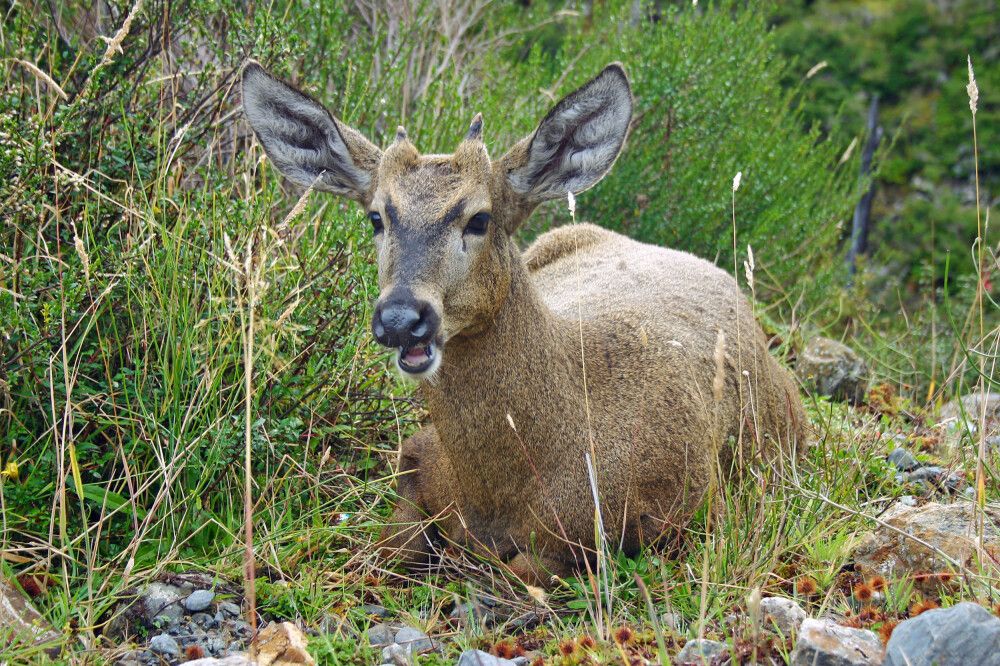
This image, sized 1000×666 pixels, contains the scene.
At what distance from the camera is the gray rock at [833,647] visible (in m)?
2.84

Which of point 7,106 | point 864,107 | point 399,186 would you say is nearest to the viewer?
point 399,186

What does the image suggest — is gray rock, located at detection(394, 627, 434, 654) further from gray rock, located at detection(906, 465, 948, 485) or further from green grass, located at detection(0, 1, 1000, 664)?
gray rock, located at detection(906, 465, 948, 485)

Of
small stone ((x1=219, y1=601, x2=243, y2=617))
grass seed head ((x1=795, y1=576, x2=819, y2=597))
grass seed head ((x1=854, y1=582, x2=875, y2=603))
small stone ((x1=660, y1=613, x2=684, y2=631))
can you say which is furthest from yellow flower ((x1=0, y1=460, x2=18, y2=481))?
grass seed head ((x1=854, y1=582, x2=875, y2=603))

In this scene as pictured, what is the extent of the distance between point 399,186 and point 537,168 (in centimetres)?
55

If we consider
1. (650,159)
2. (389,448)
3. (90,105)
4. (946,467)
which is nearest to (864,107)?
(650,159)

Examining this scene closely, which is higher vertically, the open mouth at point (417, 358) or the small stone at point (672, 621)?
the open mouth at point (417, 358)

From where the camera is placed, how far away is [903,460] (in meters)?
4.95

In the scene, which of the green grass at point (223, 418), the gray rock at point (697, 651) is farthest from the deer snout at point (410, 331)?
the gray rock at point (697, 651)

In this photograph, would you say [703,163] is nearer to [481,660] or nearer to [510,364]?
[510,364]

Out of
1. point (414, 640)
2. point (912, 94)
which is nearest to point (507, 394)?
point (414, 640)

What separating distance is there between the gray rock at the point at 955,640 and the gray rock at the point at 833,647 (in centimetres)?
12

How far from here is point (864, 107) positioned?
10.6m

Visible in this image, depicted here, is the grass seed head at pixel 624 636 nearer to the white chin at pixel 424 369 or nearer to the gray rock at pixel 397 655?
the gray rock at pixel 397 655

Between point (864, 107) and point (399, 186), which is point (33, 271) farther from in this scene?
point (864, 107)
